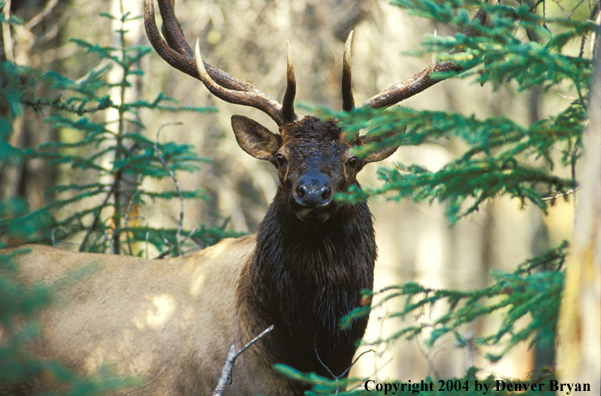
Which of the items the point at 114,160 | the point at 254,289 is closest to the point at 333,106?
the point at 114,160

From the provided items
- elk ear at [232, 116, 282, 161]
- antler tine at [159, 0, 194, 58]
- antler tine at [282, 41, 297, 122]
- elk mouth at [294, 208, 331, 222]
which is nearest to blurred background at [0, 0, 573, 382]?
antler tine at [159, 0, 194, 58]

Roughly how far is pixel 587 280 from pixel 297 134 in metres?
2.58

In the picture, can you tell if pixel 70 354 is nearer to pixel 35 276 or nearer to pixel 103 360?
pixel 103 360

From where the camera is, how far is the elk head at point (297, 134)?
3.46 m

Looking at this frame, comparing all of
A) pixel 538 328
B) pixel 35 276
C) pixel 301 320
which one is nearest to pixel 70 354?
pixel 35 276

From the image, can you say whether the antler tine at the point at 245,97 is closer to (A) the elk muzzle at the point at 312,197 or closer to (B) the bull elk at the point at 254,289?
(B) the bull elk at the point at 254,289

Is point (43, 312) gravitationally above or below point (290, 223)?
below

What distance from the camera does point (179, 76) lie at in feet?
35.6

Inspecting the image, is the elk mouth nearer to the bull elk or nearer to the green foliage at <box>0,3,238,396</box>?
the bull elk

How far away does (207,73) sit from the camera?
171 inches

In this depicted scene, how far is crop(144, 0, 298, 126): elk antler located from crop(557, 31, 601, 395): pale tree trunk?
2554 mm

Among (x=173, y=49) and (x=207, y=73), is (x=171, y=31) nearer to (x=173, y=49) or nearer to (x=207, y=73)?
(x=173, y=49)

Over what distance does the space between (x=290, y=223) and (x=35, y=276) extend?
7.47 ft

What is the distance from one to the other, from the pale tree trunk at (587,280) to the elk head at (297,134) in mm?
1764
